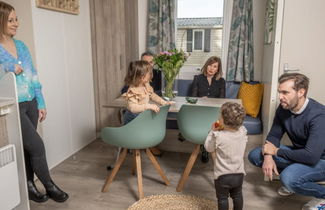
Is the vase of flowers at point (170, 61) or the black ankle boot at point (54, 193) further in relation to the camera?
the vase of flowers at point (170, 61)

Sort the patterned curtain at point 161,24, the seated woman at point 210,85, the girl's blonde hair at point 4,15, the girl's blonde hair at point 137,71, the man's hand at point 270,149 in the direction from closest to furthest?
the girl's blonde hair at point 4,15, the man's hand at point 270,149, the girl's blonde hair at point 137,71, the seated woman at point 210,85, the patterned curtain at point 161,24

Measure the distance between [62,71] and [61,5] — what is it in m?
0.66

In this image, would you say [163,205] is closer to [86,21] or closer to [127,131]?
[127,131]

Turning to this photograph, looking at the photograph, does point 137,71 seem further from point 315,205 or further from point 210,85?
point 315,205

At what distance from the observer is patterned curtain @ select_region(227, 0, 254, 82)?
3.47m

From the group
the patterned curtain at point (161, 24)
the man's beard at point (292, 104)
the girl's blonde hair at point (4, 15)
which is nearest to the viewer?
the girl's blonde hair at point (4, 15)

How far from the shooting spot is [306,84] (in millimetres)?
1969

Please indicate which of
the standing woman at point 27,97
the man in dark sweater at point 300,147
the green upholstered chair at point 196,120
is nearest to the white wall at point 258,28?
the man in dark sweater at point 300,147

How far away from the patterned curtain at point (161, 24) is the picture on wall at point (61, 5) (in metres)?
0.99

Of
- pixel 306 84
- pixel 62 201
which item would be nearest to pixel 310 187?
pixel 306 84

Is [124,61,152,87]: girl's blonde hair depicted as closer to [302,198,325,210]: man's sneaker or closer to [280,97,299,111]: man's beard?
[280,97,299,111]: man's beard

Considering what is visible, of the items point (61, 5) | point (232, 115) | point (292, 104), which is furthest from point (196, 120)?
point (61, 5)

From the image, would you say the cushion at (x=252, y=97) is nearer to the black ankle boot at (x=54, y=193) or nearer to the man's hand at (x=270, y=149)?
the man's hand at (x=270, y=149)

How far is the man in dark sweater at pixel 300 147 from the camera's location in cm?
192
